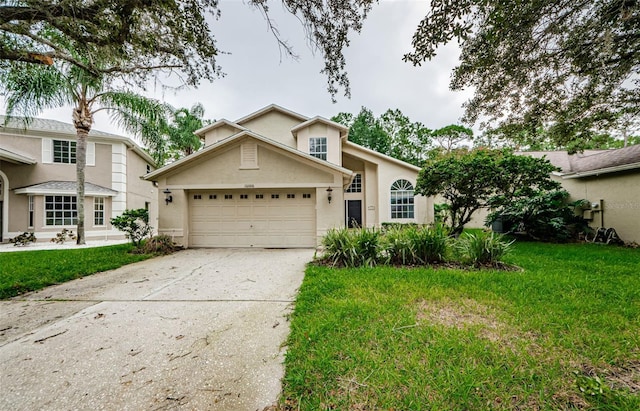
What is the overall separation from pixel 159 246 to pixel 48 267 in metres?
2.56

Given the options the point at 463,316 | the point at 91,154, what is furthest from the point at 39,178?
the point at 463,316

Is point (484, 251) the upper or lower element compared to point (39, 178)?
lower

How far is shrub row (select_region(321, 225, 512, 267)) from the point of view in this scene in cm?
577

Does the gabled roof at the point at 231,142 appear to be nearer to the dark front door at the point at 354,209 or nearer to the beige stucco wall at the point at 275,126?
the beige stucco wall at the point at 275,126

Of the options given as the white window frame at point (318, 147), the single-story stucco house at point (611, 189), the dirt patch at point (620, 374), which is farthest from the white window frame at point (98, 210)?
the single-story stucco house at point (611, 189)

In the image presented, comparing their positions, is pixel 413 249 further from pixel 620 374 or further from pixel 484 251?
pixel 620 374

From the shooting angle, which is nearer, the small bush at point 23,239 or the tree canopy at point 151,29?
the tree canopy at point 151,29

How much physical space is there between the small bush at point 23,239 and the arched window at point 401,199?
17.1m

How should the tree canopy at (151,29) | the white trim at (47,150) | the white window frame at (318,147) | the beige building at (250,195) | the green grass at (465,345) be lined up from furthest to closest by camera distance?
the white window frame at (318,147)
the white trim at (47,150)
the beige building at (250,195)
the tree canopy at (151,29)
the green grass at (465,345)

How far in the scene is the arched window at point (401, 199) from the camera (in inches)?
513

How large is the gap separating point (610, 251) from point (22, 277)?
15.3m

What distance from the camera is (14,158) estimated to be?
442 inches

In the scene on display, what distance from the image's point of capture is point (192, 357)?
2479mm

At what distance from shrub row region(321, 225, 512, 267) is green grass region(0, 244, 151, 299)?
5898mm
